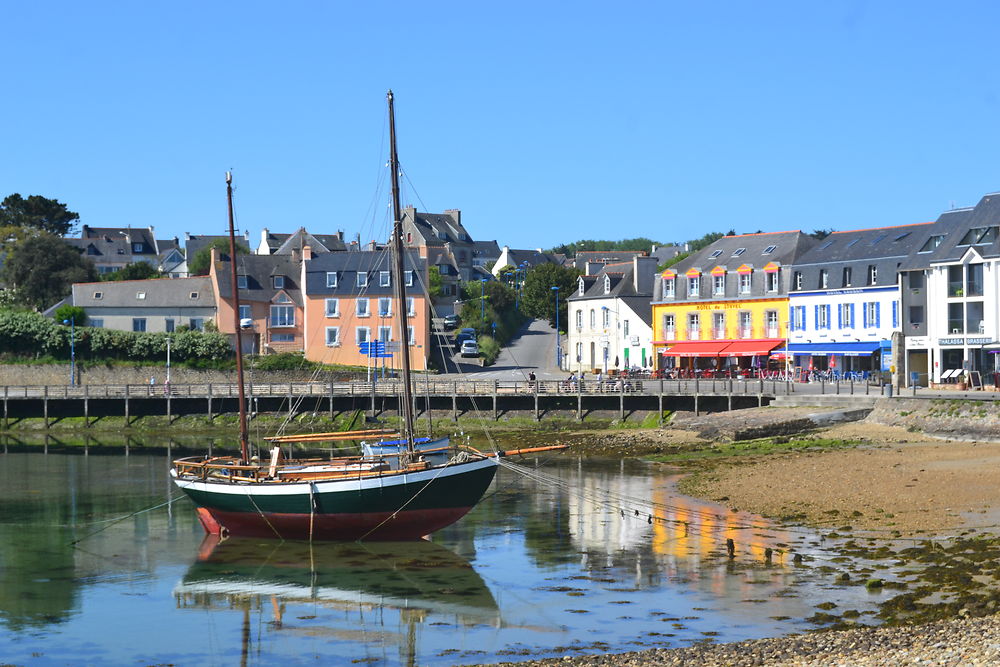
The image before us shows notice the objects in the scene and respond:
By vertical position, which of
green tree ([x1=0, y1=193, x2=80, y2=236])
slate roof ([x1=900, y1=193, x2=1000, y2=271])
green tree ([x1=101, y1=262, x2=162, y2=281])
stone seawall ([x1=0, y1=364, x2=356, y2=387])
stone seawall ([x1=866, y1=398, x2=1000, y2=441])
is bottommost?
stone seawall ([x1=866, y1=398, x2=1000, y2=441])

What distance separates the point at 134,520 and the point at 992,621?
78.2 ft

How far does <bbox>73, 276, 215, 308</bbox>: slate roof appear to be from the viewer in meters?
85.1

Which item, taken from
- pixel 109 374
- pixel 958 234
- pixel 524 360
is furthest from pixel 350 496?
pixel 524 360

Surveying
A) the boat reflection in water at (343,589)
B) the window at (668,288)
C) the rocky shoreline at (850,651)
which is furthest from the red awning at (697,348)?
the rocky shoreline at (850,651)

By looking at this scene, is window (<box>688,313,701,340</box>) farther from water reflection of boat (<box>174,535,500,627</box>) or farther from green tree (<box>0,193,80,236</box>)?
green tree (<box>0,193,80,236</box>)

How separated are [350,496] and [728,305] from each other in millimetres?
44350

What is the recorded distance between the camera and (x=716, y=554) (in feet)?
85.5

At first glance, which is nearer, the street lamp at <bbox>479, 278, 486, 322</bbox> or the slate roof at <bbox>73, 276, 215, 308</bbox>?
the slate roof at <bbox>73, 276, 215, 308</bbox>

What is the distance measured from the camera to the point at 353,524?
2992cm

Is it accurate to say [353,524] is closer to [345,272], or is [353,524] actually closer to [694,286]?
[694,286]

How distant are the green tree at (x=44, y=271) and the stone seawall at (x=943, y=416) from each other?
71873mm

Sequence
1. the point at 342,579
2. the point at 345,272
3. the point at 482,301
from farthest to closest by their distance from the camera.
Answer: the point at 482,301 → the point at 345,272 → the point at 342,579

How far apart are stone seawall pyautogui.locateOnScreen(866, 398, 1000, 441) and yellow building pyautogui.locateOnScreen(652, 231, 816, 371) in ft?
67.3

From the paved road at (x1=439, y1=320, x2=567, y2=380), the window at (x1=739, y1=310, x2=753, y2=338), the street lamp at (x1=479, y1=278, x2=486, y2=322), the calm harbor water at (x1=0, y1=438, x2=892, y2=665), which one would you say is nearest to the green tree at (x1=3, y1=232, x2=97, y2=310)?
the street lamp at (x1=479, y1=278, x2=486, y2=322)
